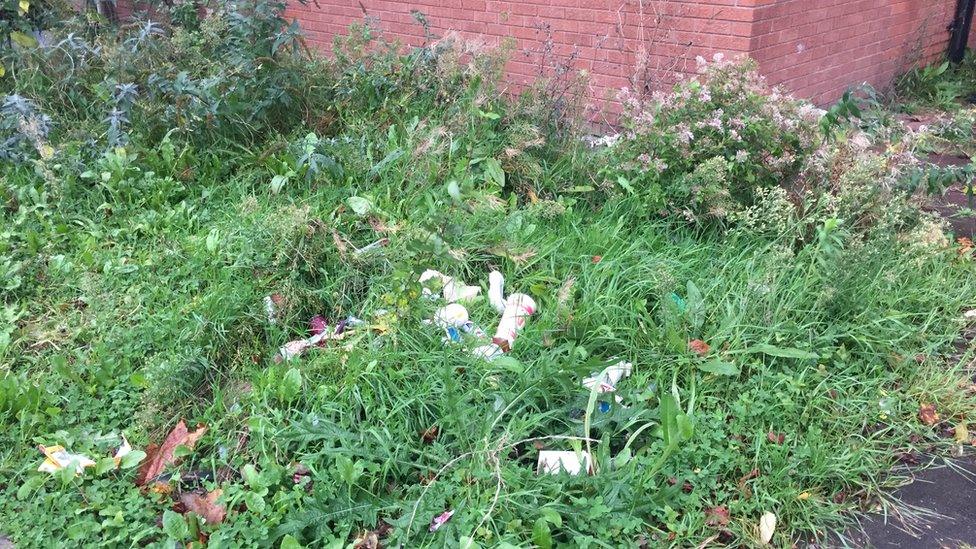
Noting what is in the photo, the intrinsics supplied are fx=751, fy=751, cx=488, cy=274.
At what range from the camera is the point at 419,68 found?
504 centimetres

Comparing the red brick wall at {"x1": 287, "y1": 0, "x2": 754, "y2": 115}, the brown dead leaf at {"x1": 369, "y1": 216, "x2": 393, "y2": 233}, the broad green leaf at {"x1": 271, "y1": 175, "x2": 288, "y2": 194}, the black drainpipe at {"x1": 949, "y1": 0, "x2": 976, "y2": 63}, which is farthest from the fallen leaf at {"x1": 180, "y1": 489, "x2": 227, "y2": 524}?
the black drainpipe at {"x1": 949, "y1": 0, "x2": 976, "y2": 63}

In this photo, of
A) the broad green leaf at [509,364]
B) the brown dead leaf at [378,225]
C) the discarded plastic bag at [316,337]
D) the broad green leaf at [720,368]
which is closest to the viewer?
the broad green leaf at [509,364]

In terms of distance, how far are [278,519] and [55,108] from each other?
4174 millimetres

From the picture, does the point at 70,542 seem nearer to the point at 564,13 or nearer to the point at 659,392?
the point at 659,392

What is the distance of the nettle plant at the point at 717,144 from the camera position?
3.92 m

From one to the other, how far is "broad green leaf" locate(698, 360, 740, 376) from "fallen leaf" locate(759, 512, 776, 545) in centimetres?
58

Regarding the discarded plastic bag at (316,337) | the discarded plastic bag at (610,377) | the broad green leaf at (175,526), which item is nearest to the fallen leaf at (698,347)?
the discarded plastic bag at (610,377)

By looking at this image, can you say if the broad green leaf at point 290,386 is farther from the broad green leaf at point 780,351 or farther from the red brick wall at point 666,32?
the red brick wall at point 666,32

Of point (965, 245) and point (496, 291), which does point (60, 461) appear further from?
point (965, 245)

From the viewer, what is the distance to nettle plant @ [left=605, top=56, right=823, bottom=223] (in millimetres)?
3922

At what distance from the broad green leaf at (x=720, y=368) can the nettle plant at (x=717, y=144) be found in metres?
1.07

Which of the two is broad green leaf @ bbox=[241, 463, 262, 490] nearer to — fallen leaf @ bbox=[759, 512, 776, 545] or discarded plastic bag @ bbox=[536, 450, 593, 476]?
discarded plastic bag @ bbox=[536, 450, 593, 476]

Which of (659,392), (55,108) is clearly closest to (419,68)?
(55,108)

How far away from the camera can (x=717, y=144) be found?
3.98m
